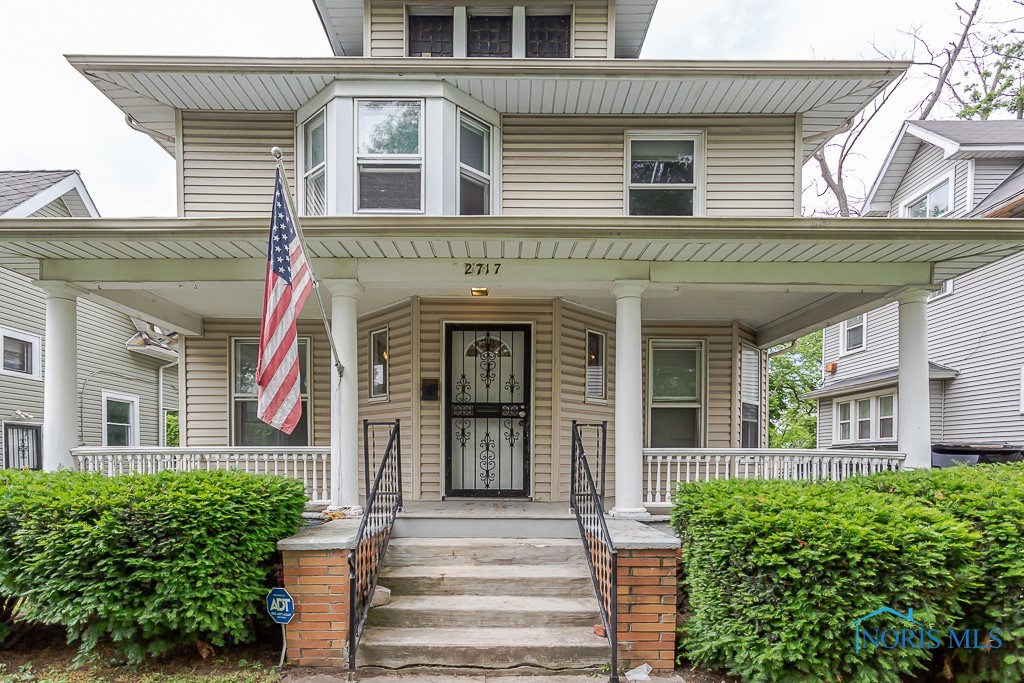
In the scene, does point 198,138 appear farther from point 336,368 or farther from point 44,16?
point 44,16

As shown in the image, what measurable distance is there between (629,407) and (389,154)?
371 cm

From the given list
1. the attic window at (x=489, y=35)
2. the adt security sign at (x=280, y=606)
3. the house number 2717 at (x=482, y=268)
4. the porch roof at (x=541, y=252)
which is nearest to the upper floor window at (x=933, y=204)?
the porch roof at (x=541, y=252)

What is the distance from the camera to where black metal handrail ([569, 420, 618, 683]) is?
3756mm

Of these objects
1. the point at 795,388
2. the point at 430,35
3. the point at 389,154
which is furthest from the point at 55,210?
the point at 795,388

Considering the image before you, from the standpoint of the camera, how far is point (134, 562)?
143 inches

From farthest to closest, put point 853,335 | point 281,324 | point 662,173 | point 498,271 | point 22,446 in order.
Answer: point 853,335, point 22,446, point 662,173, point 498,271, point 281,324

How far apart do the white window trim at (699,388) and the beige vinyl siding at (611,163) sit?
1867 mm

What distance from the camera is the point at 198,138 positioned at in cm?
698

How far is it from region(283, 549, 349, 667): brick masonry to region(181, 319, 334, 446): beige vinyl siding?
13.2 ft

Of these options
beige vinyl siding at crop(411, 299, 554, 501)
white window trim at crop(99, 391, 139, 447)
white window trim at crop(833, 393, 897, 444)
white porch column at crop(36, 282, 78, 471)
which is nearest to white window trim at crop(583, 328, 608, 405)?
beige vinyl siding at crop(411, 299, 554, 501)

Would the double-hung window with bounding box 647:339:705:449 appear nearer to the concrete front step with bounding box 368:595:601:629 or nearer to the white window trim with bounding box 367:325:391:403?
the white window trim with bounding box 367:325:391:403

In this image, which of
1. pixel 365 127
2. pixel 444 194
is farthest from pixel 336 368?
pixel 365 127

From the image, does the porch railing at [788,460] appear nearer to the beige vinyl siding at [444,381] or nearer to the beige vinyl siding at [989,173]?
the beige vinyl siding at [444,381]

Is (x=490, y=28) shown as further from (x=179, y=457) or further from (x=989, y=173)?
(x=989, y=173)
